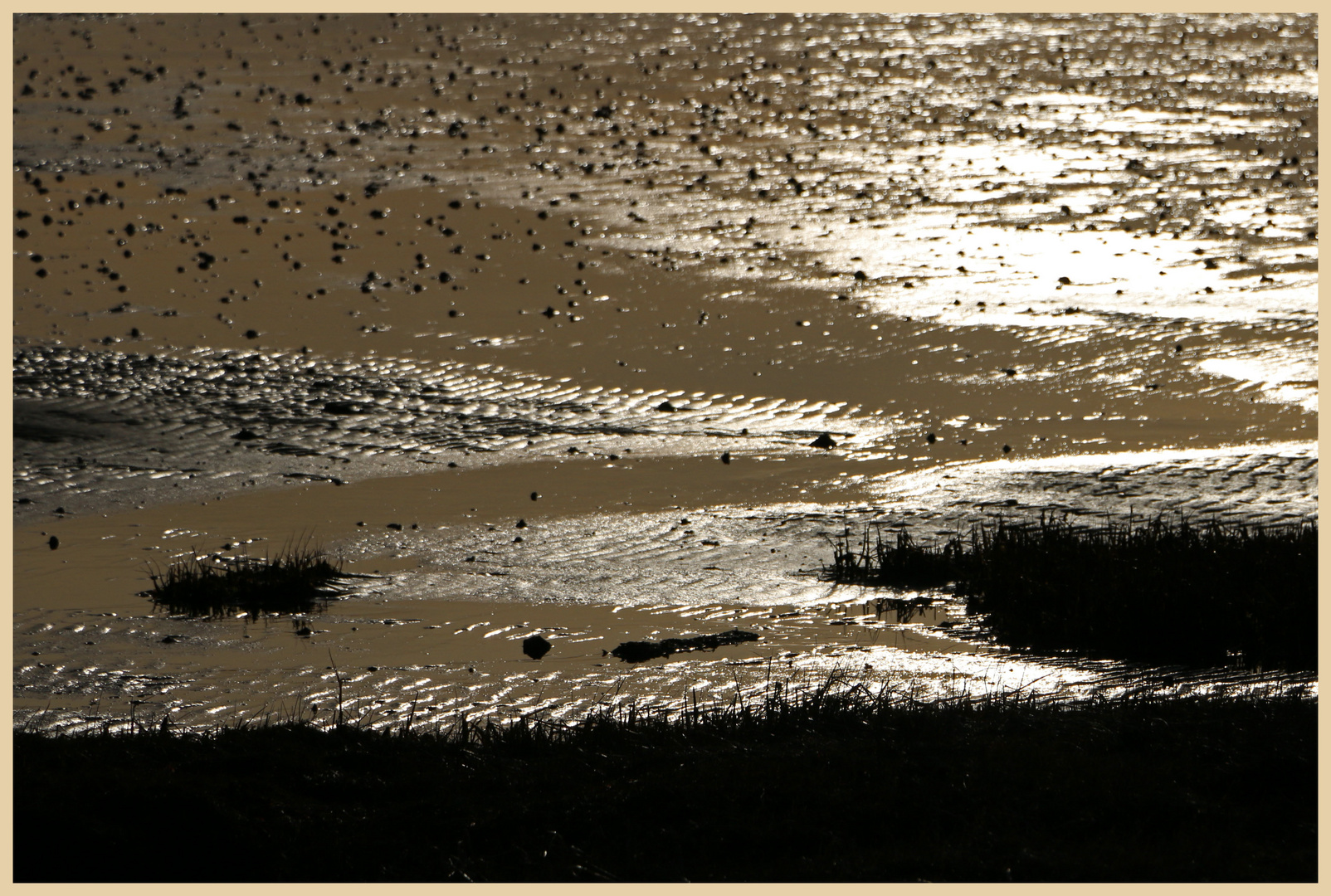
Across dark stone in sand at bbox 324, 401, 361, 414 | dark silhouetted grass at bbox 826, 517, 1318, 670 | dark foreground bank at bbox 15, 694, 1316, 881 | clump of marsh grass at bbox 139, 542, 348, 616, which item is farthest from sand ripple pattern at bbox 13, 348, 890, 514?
dark foreground bank at bbox 15, 694, 1316, 881

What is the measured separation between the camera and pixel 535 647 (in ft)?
27.4

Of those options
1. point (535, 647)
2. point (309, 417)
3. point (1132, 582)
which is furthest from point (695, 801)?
point (309, 417)

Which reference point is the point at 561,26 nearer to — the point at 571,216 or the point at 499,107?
the point at 499,107

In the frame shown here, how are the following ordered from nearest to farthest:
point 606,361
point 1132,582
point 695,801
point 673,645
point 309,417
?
point 695,801
point 673,645
point 1132,582
point 309,417
point 606,361

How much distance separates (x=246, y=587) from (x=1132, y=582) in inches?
195

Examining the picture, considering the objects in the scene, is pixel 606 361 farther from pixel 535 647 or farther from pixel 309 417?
pixel 535 647

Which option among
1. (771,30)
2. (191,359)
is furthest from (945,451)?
(771,30)

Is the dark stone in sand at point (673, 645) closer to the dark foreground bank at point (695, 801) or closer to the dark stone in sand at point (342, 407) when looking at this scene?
the dark foreground bank at point (695, 801)

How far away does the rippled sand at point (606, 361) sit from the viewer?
346 inches

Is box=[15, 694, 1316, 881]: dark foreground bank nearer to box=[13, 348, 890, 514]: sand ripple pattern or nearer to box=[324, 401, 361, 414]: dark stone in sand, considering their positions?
box=[13, 348, 890, 514]: sand ripple pattern

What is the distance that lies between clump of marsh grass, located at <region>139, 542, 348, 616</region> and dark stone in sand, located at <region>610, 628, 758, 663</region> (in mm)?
1935

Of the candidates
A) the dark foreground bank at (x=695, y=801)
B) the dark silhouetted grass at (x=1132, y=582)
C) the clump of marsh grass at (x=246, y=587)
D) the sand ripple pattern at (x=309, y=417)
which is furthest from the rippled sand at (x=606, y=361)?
the dark foreground bank at (x=695, y=801)

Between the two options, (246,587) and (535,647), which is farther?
(246,587)

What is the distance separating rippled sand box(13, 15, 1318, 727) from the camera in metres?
8.78
